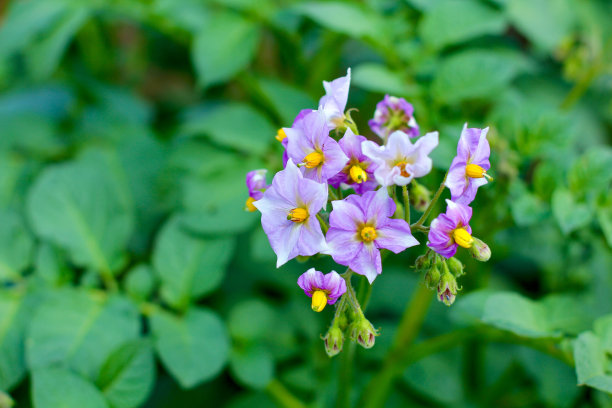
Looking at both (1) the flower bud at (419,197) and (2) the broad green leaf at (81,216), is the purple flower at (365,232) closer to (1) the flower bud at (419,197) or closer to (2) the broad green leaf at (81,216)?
(1) the flower bud at (419,197)

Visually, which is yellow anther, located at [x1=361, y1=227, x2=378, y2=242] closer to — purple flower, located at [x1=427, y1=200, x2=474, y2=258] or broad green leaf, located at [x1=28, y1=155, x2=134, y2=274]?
purple flower, located at [x1=427, y1=200, x2=474, y2=258]

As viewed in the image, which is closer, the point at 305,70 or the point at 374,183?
the point at 374,183

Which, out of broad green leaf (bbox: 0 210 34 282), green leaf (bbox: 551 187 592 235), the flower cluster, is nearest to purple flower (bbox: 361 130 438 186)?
the flower cluster

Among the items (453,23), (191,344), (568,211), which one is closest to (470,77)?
(453,23)

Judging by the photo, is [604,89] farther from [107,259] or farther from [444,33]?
[107,259]

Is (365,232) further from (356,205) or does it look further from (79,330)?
(79,330)

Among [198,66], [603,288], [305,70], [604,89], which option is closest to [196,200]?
[198,66]

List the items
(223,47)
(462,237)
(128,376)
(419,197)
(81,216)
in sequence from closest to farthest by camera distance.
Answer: (462,237) → (419,197) → (128,376) → (81,216) → (223,47)
